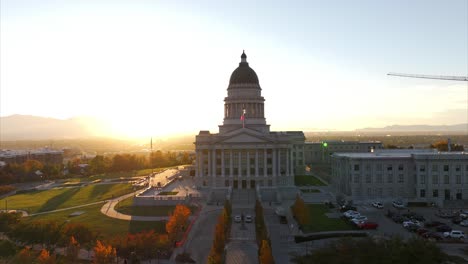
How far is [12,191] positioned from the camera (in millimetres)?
96875

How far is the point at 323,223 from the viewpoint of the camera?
194 feet

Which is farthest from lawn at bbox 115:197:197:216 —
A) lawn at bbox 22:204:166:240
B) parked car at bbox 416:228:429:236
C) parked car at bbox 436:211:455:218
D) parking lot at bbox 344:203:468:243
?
parked car at bbox 436:211:455:218

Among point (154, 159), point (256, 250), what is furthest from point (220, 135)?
point (154, 159)

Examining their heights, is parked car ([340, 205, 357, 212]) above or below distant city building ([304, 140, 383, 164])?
below

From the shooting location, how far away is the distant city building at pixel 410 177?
241 feet

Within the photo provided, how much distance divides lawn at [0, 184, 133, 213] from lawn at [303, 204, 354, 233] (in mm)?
42225

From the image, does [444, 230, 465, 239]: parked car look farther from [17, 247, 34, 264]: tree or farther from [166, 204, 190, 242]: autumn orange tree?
[17, 247, 34, 264]: tree

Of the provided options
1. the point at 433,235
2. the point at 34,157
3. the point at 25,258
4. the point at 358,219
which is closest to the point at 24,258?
the point at 25,258

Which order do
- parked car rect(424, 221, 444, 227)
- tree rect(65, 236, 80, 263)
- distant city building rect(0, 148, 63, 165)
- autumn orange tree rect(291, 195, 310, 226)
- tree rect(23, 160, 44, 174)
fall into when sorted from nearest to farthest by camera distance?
tree rect(65, 236, 80, 263) → autumn orange tree rect(291, 195, 310, 226) → parked car rect(424, 221, 444, 227) → tree rect(23, 160, 44, 174) → distant city building rect(0, 148, 63, 165)

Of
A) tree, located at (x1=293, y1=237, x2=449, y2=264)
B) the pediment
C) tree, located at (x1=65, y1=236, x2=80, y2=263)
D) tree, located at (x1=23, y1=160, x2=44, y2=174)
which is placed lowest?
tree, located at (x1=65, y1=236, x2=80, y2=263)

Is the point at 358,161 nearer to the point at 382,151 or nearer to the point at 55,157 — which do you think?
the point at 382,151

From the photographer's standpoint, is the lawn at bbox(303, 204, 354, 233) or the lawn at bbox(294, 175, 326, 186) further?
the lawn at bbox(294, 175, 326, 186)

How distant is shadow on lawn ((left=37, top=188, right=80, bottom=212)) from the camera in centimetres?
7475

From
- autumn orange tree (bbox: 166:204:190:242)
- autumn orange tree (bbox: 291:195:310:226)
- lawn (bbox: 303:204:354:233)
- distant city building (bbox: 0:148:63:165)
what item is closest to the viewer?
autumn orange tree (bbox: 166:204:190:242)
